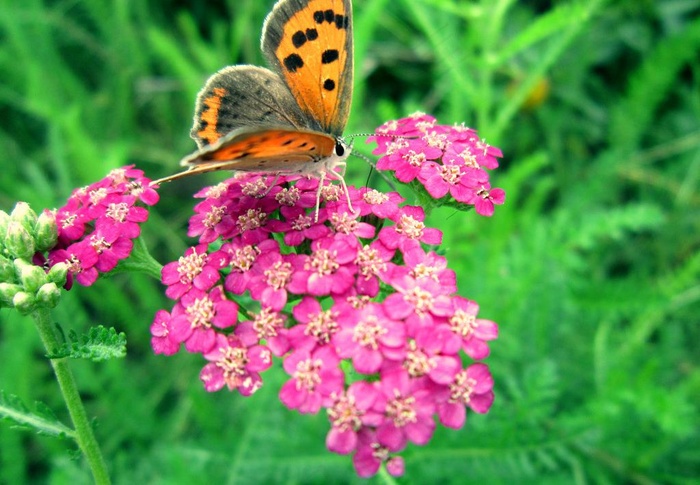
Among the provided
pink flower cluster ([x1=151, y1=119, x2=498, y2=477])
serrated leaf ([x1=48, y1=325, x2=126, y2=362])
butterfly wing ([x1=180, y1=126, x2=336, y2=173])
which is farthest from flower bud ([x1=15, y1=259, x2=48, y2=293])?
butterfly wing ([x1=180, y1=126, x2=336, y2=173])

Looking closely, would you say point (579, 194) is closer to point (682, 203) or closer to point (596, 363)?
point (682, 203)

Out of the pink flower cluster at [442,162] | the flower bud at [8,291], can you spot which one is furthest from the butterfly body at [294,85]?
the flower bud at [8,291]

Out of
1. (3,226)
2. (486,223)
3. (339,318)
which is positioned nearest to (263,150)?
(339,318)

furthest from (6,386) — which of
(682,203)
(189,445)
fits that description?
(682,203)

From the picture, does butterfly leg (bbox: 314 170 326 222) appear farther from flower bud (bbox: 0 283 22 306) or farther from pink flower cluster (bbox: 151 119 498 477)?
flower bud (bbox: 0 283 22 306)

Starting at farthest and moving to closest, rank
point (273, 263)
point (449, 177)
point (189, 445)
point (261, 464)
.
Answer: point (189, 445)
point (261, 464)
point (449, 177)
point (273, 263)

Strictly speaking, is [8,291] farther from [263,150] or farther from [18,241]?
[263,150]
